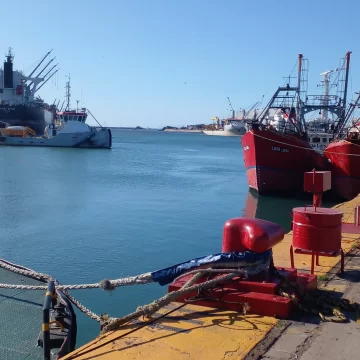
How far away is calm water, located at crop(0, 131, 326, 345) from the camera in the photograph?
37.3 feet

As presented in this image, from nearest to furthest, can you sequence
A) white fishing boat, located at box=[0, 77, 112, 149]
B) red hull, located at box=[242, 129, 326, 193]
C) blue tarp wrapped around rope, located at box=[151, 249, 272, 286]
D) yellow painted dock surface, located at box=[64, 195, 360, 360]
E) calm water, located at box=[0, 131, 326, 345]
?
yellow painted dock surface, located at box=[64, 195, 360, 360], blue tarp wrapped around rope, located at box=[151, 249, 272, 286], calm water, located at box=[0, 131, 326, 345], red hull, located at box=[242, 129, 326, 193], white fishing boat, located at box=[0, 77, 112, 149]

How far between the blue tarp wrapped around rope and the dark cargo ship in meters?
79.8

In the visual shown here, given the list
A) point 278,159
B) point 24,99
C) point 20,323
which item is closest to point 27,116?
point 24,99

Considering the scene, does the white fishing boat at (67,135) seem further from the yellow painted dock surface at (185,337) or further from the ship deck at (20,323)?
the yellow painted dock surface at (185,337)

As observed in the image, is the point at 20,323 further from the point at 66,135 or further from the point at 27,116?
the point at 27,116

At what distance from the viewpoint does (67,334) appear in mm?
5152

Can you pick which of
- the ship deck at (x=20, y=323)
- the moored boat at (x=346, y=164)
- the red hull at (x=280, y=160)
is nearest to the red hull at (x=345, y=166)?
the moored boat at (x=346, y=164)

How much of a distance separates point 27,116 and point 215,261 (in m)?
80.8

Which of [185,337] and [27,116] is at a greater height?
[27,116]

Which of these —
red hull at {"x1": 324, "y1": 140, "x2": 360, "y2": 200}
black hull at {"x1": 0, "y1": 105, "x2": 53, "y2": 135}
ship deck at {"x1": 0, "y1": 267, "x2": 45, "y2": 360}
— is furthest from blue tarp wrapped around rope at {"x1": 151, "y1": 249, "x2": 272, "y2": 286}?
black hull at {"x1": 0, "y1": 105, "x2": 53, "y2": 135}

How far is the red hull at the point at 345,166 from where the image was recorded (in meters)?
24.8

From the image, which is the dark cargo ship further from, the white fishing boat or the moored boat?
the moored boat

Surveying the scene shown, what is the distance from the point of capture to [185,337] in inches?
168

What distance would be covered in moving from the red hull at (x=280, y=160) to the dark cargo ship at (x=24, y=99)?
200ft
